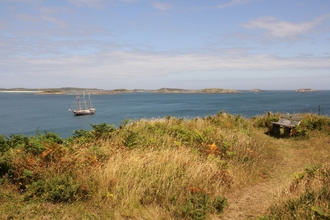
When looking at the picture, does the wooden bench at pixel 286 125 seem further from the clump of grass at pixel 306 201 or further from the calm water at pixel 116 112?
the clump of grass at pixel 306 201

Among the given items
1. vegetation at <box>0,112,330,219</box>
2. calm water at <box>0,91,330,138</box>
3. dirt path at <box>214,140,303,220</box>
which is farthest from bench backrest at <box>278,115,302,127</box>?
vegetation at <box>0,112,330,219</box>

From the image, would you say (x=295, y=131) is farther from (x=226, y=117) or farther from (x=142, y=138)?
(x=142, y=138)

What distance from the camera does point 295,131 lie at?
1249cm

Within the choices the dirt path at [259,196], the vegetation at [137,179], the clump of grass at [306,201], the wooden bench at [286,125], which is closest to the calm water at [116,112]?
the wooden bench at [286,125]

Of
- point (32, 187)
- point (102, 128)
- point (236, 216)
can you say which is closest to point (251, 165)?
point (236, 216)

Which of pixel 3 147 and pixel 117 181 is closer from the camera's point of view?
pixel 117 181

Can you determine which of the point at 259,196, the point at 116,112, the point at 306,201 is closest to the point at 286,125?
the point at 259,196

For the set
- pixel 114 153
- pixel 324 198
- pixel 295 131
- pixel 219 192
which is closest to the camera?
pixel 324 198

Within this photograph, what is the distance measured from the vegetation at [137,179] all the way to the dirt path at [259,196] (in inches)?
1.7

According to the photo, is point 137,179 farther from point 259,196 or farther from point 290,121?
point 290,121

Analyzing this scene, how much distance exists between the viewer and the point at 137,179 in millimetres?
5812

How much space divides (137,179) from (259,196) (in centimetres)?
295

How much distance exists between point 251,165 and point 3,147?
23.7 ft

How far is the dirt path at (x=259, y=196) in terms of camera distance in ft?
17.0
